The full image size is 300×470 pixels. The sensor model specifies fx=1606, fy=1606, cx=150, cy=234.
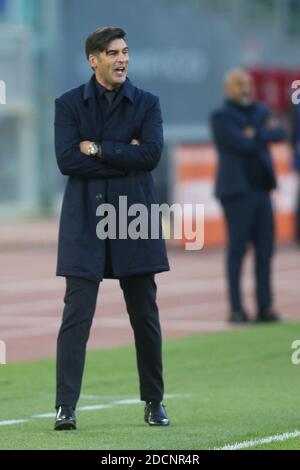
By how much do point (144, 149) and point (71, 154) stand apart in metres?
0.39

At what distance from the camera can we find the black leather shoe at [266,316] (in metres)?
15.3

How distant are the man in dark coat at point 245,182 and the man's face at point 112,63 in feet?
21.6

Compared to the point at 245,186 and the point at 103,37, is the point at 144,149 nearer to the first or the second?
the point at 103,37

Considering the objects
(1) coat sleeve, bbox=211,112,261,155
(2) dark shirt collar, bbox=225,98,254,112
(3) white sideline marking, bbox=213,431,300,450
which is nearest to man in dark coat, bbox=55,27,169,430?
(3) white sideline marking, bbox=213,431,300,450

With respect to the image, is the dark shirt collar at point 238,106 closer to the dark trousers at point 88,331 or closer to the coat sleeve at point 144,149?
the coat sleeve at point 144,149

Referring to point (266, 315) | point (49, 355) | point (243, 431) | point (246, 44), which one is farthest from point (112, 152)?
point (246, 44)

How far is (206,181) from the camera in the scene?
→ 25547mm

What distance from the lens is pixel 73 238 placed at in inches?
335

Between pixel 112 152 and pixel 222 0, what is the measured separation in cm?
2977

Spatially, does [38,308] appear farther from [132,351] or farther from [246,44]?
[246,44]

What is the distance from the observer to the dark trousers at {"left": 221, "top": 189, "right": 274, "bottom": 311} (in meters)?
15.2

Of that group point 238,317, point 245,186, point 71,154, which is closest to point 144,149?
point 71,154

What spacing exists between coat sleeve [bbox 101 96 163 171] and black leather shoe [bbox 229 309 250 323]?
22.1ft

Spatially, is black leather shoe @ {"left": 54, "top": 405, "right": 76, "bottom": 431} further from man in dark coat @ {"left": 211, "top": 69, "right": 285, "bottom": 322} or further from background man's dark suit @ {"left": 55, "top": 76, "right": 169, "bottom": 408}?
man in dark coat @ {"left": 211, "top": 69, "right": 285, "bottom": 322}
